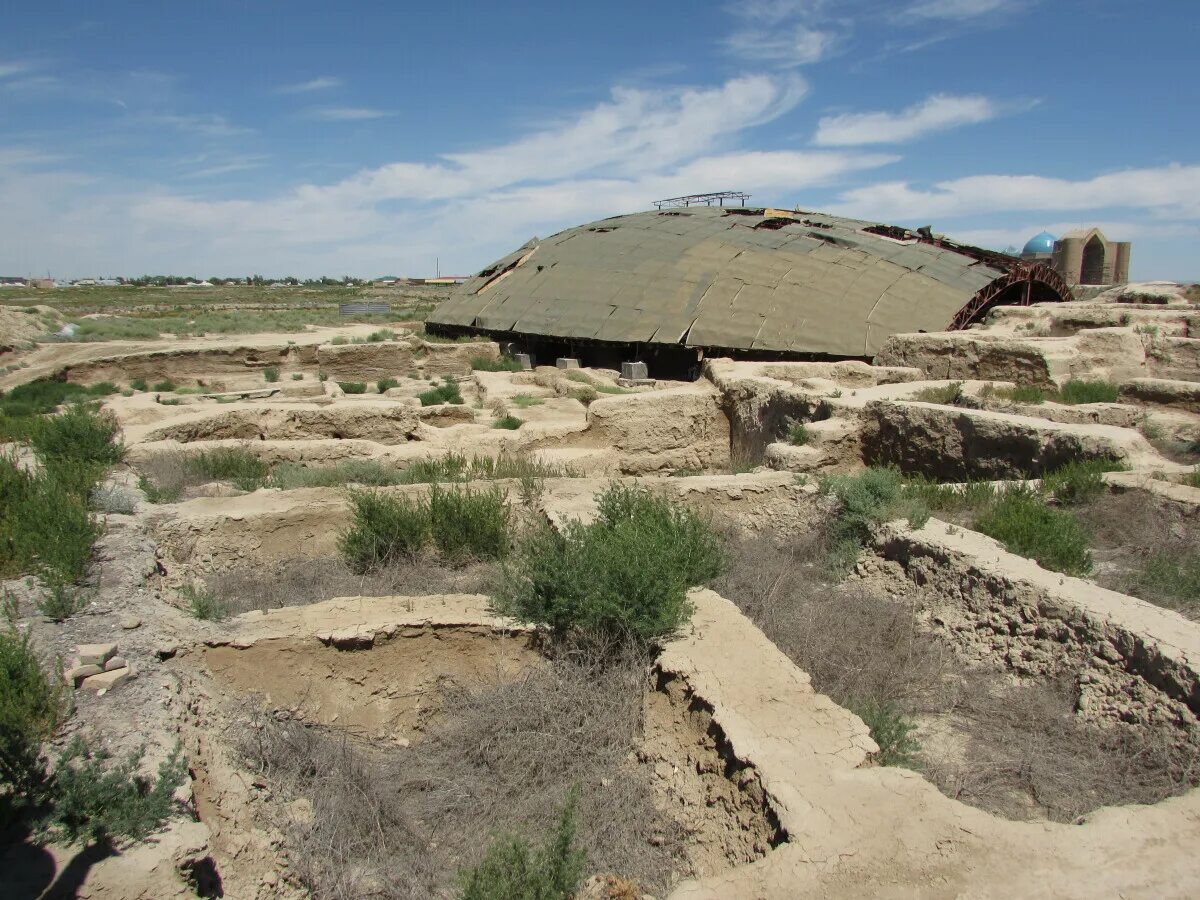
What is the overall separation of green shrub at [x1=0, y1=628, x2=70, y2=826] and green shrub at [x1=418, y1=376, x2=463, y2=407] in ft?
36.7

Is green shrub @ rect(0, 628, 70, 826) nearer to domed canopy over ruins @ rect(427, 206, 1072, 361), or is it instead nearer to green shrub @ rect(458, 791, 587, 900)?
green shrub @ rect(458, 791, 587, 900)

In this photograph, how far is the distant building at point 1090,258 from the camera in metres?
32.9

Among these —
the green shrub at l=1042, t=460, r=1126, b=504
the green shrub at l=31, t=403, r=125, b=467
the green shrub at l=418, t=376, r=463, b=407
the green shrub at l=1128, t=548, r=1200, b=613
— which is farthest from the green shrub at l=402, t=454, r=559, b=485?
the green shrub at l=418, t=376, r=463, b=407

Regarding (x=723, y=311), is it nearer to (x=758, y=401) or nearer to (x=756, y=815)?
(x=758, y=401)

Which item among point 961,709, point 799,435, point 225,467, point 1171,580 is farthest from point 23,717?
point 799,435

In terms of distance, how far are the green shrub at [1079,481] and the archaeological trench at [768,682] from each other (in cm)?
15

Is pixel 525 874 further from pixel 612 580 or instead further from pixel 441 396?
pixel 441 396

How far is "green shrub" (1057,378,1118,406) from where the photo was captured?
10180mm

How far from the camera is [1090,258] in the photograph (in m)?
35.1

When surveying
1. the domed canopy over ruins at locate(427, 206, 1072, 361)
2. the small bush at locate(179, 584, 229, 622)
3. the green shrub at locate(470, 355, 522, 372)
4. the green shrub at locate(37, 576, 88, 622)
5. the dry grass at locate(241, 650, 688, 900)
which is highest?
the domed canopy over ruins at locate(427, 206, 1072, 361)

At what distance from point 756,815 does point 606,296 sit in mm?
17980

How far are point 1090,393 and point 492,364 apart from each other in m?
13.6

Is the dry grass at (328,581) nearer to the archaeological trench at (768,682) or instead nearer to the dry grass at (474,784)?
the archaeological trench at (768,682)

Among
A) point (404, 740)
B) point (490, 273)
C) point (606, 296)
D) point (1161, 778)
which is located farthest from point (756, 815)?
point (490, 273)
